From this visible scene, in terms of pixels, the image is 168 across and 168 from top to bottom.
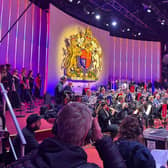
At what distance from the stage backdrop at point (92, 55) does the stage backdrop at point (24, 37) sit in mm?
558

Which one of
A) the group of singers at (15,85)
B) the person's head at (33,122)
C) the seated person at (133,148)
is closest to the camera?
the seated person at (133,148)

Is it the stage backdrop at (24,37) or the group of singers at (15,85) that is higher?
the stage backdrop at (24,37)

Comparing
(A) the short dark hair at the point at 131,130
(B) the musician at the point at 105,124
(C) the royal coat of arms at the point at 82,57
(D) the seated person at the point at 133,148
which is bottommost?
(B) the musician at the point at 105,124

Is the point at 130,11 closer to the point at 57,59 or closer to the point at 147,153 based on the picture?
the point at 57,59

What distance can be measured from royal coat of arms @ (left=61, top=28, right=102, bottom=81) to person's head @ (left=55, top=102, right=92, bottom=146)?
9.25 metres

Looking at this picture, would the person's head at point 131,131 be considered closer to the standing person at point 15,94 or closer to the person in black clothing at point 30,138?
the person in black clothing at point 30,138

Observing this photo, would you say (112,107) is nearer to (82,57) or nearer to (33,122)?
(33,122)

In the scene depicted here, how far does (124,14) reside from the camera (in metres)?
12.2

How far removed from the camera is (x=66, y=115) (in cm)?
91

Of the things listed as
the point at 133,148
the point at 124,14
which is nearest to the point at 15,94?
the point at 133,148

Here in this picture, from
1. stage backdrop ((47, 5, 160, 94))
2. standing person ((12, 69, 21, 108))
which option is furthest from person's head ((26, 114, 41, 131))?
stage backdrop ((47, 5, 160, 94))

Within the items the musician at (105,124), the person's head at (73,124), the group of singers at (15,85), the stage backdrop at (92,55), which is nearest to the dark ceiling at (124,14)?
the stage backdrop at (92,55)

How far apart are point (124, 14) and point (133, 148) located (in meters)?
11.7

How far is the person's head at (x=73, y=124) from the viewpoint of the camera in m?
0.87
